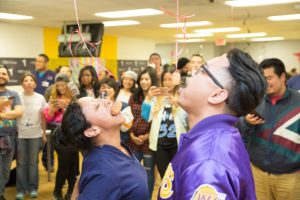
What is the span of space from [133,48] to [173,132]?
31.3 ft

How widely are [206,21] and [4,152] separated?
6.22 metres

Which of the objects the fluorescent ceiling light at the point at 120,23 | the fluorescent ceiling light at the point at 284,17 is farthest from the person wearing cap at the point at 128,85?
the fluorescent ceiling light at the point at 284,17

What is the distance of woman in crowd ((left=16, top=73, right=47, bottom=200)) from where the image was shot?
12.6ft

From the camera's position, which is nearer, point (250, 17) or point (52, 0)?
point (52, 0)

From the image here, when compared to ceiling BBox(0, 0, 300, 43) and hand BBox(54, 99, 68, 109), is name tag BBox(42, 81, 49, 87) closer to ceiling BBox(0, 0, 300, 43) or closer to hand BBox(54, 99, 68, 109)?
ceiling BBox(0, 0, 300, 43)

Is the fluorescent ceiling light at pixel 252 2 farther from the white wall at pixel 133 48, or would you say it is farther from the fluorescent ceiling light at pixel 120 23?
the white wall at pixel 133 48

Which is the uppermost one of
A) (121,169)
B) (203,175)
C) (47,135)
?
(203,175)

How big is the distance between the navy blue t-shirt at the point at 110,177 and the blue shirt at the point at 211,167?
315 mm

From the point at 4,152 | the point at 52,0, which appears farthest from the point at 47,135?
the point at 52,0

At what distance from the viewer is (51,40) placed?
9672mm

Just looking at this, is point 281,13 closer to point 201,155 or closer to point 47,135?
point 47,135

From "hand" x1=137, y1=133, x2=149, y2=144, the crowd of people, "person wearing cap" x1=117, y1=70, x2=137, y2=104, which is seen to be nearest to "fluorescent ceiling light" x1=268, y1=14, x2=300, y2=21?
the crowd of people

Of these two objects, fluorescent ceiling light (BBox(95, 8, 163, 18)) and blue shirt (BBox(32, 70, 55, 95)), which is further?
fluorescent ceiling light (BBox(95, 8, 163, 18))

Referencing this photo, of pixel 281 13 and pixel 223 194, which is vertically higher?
pixel 281 13
